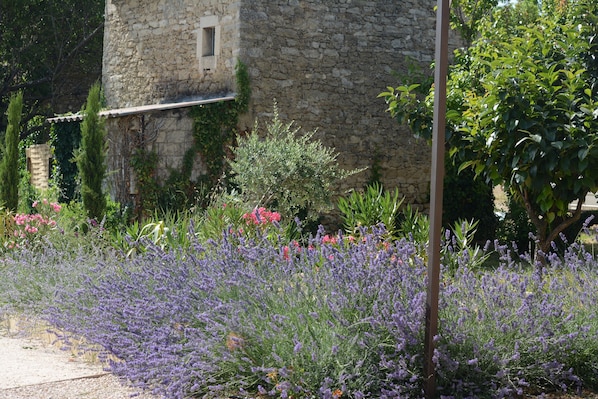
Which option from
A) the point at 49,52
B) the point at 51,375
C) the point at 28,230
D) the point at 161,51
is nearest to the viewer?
the point at 51,375

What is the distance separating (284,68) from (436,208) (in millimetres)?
9033

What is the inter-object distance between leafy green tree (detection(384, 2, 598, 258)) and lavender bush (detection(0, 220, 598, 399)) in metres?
3.00

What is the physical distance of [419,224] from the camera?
29.7 ft

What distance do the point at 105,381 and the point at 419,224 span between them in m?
5.04

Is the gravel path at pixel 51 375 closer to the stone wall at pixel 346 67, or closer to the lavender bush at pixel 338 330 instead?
the lavender bush at pixel 338 330

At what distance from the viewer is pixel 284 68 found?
13031 mm

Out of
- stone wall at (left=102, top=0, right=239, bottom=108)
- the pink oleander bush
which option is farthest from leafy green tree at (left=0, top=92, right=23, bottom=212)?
the pink oleander bush

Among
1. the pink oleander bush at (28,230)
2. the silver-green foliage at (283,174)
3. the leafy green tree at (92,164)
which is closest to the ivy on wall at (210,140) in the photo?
the leafy green tree at (92,164)

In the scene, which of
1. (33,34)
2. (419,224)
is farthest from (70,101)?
(419,224)

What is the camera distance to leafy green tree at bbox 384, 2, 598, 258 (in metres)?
8.15

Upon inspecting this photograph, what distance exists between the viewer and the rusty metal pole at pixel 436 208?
425 cm

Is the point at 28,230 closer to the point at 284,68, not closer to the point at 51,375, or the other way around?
the point at 51,375

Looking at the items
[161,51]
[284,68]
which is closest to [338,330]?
[284,68]

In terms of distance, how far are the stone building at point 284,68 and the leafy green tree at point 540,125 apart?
425 cm
